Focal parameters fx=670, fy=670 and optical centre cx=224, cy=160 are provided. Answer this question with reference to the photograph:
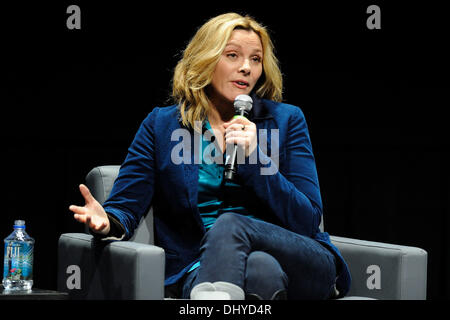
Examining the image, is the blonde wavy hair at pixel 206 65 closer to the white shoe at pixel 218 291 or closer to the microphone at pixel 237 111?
the microphone at pixel 237 111

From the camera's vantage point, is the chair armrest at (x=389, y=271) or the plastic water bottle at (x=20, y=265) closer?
the chair armrest at (x=389, y=271)

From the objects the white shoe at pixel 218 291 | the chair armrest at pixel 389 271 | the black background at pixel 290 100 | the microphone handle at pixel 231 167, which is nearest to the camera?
the white shoe at pixel 218 291

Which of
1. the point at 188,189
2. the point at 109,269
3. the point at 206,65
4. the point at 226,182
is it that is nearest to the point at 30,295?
the point at 109,269

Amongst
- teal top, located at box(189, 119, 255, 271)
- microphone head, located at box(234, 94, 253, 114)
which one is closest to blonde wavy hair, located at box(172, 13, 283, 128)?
teal top, located at box(189, 119, 255, 271)

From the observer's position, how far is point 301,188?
2.12m

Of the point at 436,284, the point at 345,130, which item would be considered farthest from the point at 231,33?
the point at 436,284

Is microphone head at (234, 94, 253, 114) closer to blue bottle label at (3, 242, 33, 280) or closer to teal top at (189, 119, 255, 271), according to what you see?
teal top at (189, 119, 255, 271)

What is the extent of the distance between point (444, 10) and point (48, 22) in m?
1.93

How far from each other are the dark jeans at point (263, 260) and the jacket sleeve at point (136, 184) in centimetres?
44

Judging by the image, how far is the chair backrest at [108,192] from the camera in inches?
89.5

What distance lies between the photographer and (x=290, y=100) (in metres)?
3.34

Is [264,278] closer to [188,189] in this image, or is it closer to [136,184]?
[188,189]

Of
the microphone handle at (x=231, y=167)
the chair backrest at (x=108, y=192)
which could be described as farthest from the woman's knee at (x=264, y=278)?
the chair backrest at (x=108, y=192)

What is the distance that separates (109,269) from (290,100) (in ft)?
5.41
